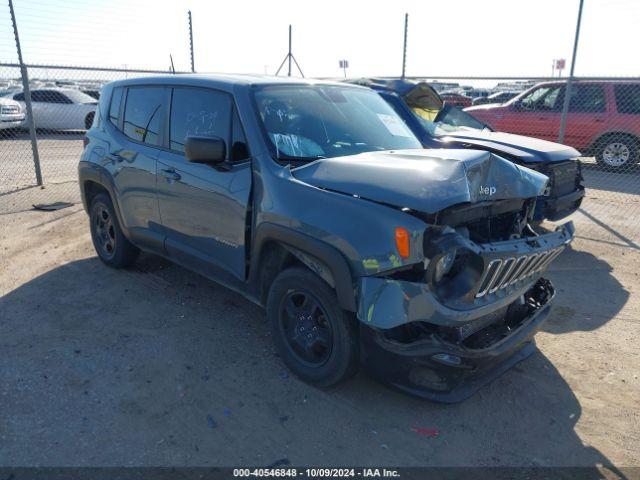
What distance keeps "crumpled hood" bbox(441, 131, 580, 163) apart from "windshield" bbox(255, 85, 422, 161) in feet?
6.70

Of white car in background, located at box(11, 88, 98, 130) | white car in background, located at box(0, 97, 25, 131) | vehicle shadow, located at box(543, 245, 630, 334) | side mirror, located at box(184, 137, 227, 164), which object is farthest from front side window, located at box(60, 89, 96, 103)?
vehicle shadow, located at box(543, 245, 630, 334)

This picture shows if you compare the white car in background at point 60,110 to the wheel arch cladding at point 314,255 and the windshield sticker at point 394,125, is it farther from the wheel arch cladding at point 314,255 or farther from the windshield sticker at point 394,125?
the wheel arch cladding at point 314,255

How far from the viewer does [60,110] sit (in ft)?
57.4

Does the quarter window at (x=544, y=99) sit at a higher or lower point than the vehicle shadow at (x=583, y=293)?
higher

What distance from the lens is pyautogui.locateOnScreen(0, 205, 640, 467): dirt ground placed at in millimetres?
2785

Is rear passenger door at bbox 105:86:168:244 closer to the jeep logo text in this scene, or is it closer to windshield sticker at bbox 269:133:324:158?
windshield sticker at bbox 269:133:324:158

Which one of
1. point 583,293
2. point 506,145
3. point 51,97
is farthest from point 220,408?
point 51,97

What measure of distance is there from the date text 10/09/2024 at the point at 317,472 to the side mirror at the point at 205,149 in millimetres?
1921

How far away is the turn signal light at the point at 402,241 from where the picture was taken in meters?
2.63

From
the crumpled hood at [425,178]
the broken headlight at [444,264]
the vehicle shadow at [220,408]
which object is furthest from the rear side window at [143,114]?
the broken headlight at [444,264]

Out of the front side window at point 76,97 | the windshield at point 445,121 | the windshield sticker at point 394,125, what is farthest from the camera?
the front side window at point 76,97

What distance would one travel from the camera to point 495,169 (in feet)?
10.1

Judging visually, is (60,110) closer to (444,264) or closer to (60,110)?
(60,110)

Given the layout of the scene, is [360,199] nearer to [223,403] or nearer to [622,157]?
[223,403]
